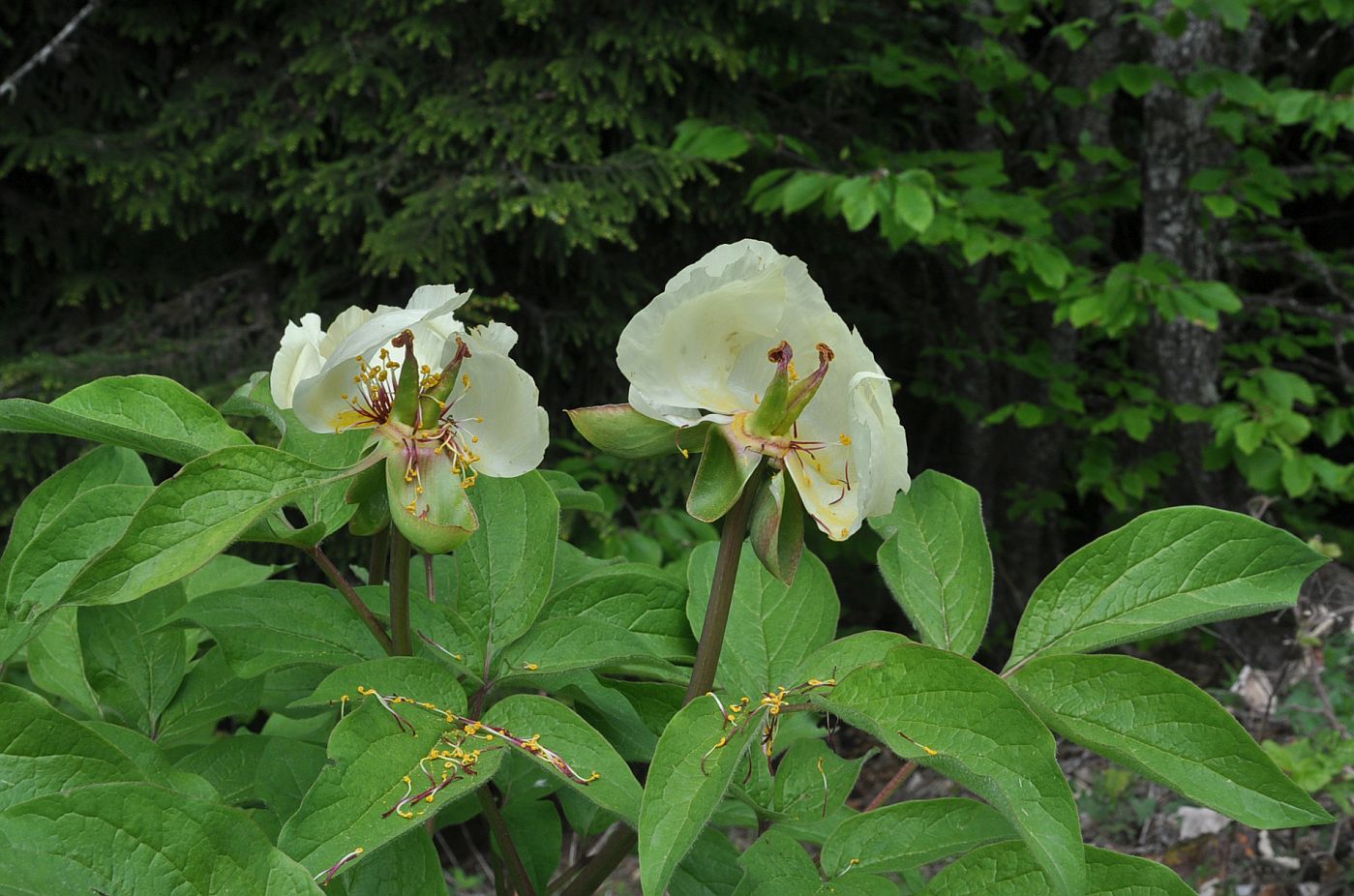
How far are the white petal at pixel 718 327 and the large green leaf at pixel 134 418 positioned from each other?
0.25 m

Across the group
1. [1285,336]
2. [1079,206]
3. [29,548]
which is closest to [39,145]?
[29,548]

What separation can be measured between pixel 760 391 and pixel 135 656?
53cm

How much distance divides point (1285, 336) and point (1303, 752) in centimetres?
242

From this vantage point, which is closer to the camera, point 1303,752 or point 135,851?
point 135,851

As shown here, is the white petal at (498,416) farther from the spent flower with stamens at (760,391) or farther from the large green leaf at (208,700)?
the large green leaf at (208,700)

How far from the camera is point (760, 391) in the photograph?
2.26ft

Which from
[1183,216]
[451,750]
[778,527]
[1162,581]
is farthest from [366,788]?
[1183,216]

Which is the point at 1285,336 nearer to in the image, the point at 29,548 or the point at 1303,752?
the point at 1303,752

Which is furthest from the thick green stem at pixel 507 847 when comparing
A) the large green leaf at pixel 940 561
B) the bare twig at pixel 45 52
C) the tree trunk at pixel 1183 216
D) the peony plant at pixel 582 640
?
the tree trunk at pixel 1183 216

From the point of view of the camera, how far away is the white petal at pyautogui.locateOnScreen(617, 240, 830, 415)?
25.6 inches

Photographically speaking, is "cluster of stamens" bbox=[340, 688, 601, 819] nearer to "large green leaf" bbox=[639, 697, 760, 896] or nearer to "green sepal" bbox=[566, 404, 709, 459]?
"large green leaf" bbox=[639, 697, 760, 896]

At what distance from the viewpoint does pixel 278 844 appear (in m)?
0.59

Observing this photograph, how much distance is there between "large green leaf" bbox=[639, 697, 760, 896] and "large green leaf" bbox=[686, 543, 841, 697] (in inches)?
5.5

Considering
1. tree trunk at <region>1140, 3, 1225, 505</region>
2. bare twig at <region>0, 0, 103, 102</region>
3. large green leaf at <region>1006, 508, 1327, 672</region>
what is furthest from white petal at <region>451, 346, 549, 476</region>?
tree trunk at <region>1140, 3, 1225, 505</region>
